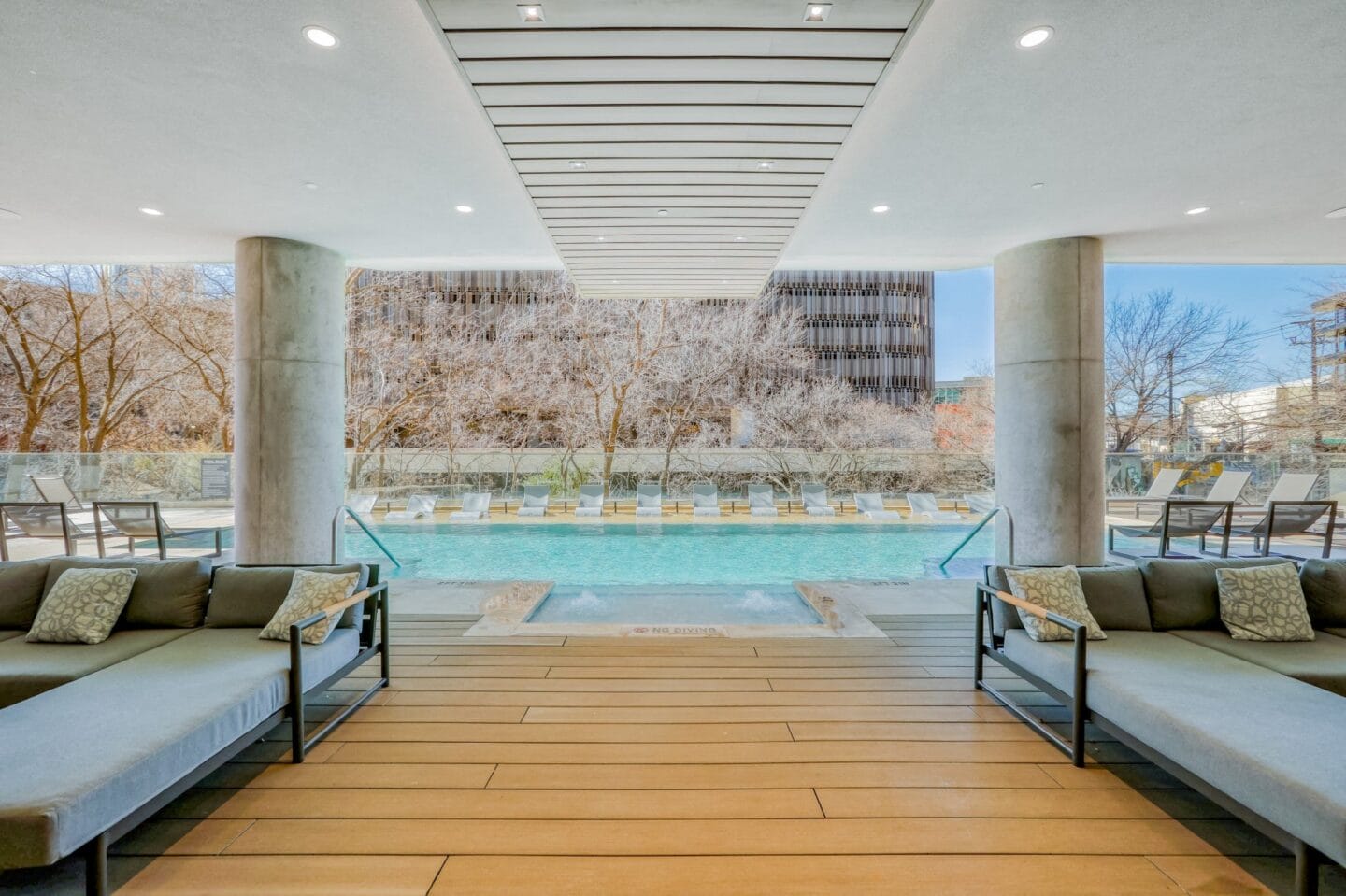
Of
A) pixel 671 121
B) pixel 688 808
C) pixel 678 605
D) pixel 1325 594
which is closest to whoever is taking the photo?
pixel 688 808

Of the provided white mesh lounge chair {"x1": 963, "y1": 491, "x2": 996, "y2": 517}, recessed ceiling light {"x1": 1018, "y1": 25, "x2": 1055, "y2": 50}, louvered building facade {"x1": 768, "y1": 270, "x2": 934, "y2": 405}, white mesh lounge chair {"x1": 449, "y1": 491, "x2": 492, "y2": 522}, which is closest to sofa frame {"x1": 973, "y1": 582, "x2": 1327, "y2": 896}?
recessed ceiling light {"x1": 1018, "y1": 25, "x2": 1055, "y2": 50}

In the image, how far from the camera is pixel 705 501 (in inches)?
439

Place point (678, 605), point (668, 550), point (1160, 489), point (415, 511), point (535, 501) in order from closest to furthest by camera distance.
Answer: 1. point (678, 605)
2. point (1160, 489)
3. point (668, 550)
4. point (415, 511)
5. point (535, 501)

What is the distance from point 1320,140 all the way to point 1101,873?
150 inches

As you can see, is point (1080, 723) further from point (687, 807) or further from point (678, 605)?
point (678, 605)

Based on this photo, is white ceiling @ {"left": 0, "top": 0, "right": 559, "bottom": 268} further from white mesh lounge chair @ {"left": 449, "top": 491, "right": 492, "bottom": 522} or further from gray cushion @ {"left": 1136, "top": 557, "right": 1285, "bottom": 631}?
white mesh lounge chair @ {"left": 449, "top": 491, "right": 492, "bottom": 522}

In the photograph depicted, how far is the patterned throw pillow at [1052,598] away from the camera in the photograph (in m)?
2.86

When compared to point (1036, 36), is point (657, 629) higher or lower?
lower

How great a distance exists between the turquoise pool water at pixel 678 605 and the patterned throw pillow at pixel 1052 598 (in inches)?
60.8

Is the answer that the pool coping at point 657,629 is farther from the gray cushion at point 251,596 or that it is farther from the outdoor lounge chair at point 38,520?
the outdoor lounge chair at point 38,520

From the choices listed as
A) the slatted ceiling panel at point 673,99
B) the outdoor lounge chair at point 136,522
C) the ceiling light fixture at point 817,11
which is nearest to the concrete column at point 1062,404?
the slatted ceiling panel at point 673,99

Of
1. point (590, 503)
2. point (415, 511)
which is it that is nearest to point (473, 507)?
point (415, 511)

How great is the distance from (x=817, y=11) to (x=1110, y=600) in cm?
297

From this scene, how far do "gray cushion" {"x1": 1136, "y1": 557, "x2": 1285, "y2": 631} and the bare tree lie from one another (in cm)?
1317
